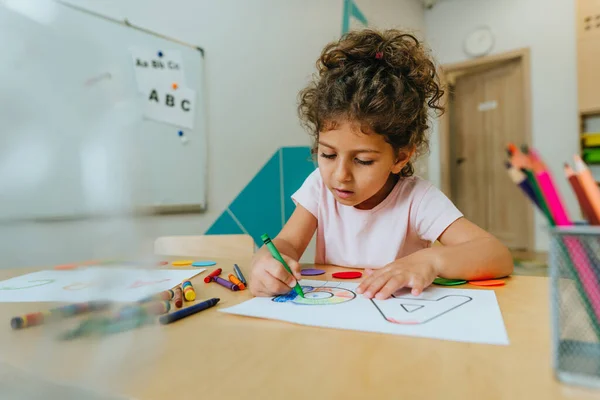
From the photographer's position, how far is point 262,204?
186 centimetres

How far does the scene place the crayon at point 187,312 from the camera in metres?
0.36

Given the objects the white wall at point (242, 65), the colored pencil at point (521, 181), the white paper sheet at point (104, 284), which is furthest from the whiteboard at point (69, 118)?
the white wall at point (242, 65)

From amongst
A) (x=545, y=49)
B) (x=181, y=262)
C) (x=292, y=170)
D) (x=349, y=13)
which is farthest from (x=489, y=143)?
(x=181, y=262)

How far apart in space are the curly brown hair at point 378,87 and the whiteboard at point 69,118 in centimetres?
51

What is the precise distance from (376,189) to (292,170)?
1.31 meters

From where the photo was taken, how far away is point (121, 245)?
0.52 feet

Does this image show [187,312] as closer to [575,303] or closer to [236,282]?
[236,282]

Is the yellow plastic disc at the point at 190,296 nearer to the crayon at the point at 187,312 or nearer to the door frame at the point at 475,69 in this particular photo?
the crayon at the point at 187,312

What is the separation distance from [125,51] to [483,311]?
366 millimetres

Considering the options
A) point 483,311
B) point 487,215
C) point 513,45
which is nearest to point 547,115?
point 513,45

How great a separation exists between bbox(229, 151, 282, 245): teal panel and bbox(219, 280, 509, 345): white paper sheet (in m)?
1.29

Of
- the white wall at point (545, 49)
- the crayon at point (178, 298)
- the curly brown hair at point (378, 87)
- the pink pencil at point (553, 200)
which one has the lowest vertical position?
the crayon at point (178, 298)

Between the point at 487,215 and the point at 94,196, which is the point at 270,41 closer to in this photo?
the point at 94,196

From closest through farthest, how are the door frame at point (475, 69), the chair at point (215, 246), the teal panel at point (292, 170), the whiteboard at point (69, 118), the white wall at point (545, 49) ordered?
the whiteboard at point (69, 118) < the chair at point (215, 246) < the teal panel at point (292, 170) < the white wall at point (545, 49) < the door frame at point (475, 69)
